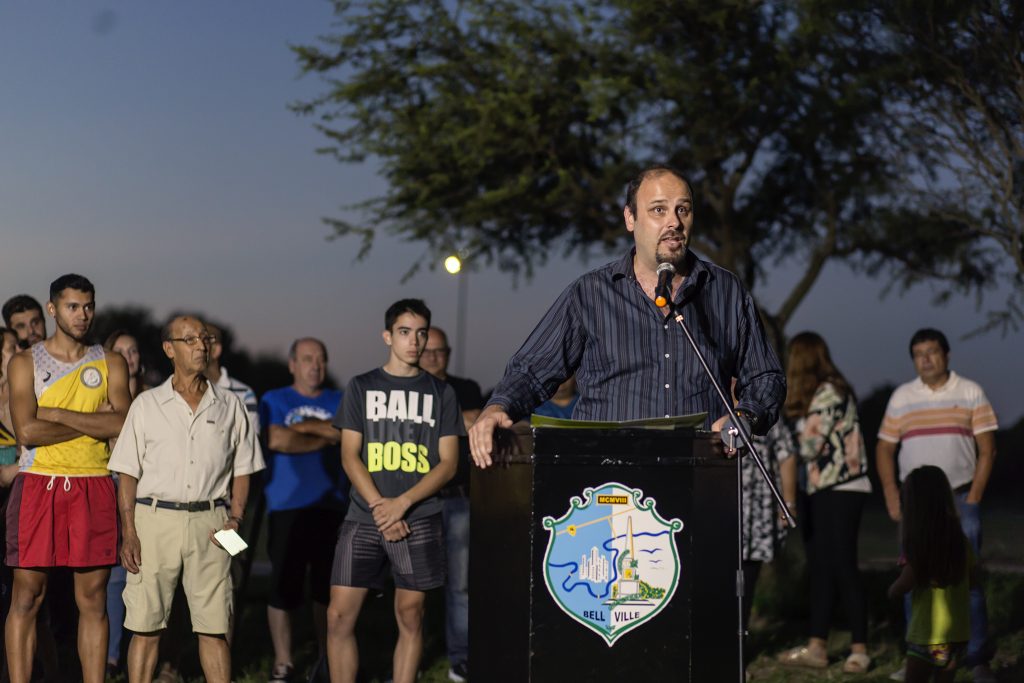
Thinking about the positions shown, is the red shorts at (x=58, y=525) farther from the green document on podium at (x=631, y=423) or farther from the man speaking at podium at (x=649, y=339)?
the green document on podium at (x=631, y=423)

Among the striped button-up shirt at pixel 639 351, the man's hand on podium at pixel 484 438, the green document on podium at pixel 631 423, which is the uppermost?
the striped button-up shirt at pixel 639 351

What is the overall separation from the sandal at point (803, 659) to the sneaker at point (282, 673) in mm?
3366

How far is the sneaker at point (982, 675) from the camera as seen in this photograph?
8.50 meters

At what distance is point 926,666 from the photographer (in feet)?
23.1

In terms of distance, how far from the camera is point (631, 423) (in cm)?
384

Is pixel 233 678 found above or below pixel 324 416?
below

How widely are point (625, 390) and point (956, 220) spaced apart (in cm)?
947

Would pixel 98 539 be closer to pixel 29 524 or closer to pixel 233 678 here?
pixel 29 524

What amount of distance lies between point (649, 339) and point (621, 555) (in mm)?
794

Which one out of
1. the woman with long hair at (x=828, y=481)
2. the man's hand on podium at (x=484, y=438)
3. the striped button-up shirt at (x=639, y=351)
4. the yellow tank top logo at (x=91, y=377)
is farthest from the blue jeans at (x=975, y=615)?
the man's hand on podium at (x=484, y=438)

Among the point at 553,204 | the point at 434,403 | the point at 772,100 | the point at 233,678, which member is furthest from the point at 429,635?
the point at 772,100

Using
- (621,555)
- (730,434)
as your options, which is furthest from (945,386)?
(621,555)

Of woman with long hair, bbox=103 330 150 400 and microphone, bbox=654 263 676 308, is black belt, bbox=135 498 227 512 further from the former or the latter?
microphone, bbox=654 263 676 308

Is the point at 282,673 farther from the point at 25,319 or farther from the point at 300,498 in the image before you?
the point at 25,319
